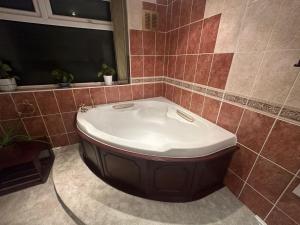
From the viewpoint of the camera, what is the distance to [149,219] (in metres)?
1.00

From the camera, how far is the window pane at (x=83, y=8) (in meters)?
1.50

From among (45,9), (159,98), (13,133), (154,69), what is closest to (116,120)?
(159,98)

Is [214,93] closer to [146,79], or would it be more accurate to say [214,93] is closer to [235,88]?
[235,88]

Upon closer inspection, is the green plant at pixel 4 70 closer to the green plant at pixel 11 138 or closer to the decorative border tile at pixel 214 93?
the green plant at pixel 11 138

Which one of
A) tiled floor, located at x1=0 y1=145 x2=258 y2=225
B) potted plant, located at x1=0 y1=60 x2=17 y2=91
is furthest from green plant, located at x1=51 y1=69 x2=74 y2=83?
tiled floor, located at x1=0 y1=145 x2=258 y2=225

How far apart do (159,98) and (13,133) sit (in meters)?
1.89

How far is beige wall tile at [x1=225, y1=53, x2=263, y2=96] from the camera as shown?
37.3 inches

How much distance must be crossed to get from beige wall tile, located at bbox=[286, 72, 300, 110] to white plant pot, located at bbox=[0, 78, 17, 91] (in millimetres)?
2405

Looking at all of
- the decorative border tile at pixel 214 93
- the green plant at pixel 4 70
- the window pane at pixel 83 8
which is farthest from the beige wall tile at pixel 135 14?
the green plant at pixel 4 70

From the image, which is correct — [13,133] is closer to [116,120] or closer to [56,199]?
[56,199]

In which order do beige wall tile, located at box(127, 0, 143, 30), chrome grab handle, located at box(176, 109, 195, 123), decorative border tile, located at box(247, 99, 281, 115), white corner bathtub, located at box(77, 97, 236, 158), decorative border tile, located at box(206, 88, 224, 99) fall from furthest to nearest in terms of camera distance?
beige wall tile, located at box(127, 0, 143, 30) → chrome grab handle, located at box(176, 109, 195, 123) → decorative border tile, located at box(206, 88, 224, 99) → white corner bathtub, located at box(77, 97, 236, 158) → decorative border tile, located at box(247, 99, 281, 115)

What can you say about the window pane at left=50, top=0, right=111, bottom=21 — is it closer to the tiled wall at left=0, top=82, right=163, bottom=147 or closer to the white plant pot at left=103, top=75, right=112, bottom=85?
the white plant pot at left=103, top=75, right=112, bottom=85

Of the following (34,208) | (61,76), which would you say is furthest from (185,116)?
(34,208)

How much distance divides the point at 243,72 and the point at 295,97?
36 centimetres
